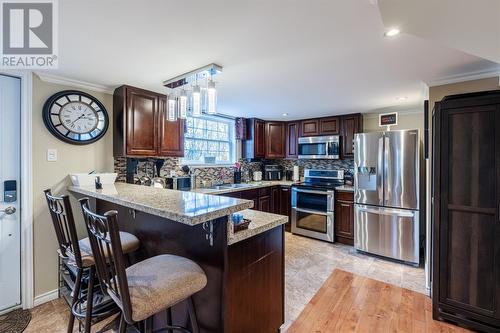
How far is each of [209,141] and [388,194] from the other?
2.95 meters

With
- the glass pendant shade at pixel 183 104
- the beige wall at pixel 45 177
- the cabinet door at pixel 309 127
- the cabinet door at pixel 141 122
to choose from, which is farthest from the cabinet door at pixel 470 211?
the beige wall at pixel 45 177

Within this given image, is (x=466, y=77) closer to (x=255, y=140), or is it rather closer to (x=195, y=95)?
(x=195, y=95)

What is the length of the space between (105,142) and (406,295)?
11.9ft

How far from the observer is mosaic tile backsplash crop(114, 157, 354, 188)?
10.1 feet

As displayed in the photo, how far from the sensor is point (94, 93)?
263cm

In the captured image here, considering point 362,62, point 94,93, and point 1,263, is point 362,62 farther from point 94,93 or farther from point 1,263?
point 1,263

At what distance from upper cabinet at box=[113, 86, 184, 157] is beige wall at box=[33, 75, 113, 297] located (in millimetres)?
459

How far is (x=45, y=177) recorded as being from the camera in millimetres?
2301

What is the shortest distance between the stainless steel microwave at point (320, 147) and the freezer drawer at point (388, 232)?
3.67ft

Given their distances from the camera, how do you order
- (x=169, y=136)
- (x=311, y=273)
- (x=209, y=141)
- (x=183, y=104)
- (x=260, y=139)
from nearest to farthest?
(x=183, y=104)
(x=311, y=273)
(x=169, y=136)
(x=209, y=141)
(x=260, y=139)

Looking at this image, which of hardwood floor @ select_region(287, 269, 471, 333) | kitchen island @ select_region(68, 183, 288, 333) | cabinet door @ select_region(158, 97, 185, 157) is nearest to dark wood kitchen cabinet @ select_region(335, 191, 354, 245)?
hardwood floor @ select_region(287, 269, 471, 333)

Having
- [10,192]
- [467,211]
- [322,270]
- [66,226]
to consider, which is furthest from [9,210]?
[467,211]

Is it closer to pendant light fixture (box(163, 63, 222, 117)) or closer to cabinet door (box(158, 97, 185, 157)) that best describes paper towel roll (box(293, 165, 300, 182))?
cabinet door (box(158, 97, 185, 157))

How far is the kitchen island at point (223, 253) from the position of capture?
4.40 feet
